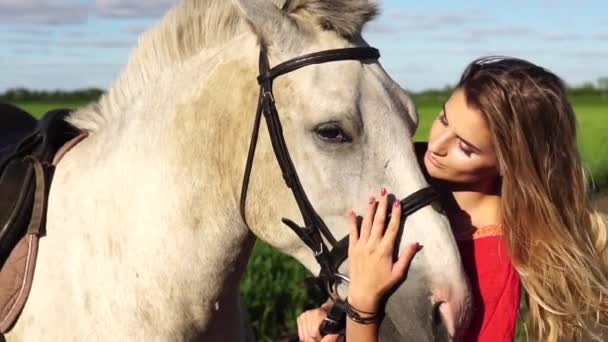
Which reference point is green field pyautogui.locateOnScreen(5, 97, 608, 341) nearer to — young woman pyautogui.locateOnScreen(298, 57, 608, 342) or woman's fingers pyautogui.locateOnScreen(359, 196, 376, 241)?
young woman pyautogui.locateOnScreen(298, 57, 608, 342)

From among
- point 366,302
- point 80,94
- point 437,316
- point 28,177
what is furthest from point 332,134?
point 80,94

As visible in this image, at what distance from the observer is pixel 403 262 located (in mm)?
2438

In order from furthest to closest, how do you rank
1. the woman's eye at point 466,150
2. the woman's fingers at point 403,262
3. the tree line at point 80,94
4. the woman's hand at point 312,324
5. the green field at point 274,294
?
1. the tree line at point 80,94
2. the green field at point 274,294
3. the woman's hand at point 312,324
4. the woman's eye at point 466,150
5. the woman's fingers at point 403,262

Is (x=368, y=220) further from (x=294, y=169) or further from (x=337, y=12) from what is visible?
A: (x=337, y=12)

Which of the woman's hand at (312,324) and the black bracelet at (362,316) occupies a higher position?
the black bracelet at (362,316)

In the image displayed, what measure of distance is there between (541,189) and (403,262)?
0.60 m

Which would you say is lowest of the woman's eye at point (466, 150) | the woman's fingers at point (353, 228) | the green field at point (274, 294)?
the green field at point (274, 294)

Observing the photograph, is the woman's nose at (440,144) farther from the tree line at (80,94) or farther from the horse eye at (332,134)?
the tree line at (80,94)

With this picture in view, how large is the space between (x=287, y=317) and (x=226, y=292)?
5.07 m

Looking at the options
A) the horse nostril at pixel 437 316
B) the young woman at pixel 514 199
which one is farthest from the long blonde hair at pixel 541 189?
the horse nostril at pixel 437 316

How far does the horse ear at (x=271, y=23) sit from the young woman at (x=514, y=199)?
561 mm

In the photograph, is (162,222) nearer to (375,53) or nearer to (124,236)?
(124,236)

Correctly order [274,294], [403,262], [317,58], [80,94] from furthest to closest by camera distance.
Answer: [80,94]
[274,294]
[317,58]
[403,262]

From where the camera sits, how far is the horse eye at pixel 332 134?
2.50 m
